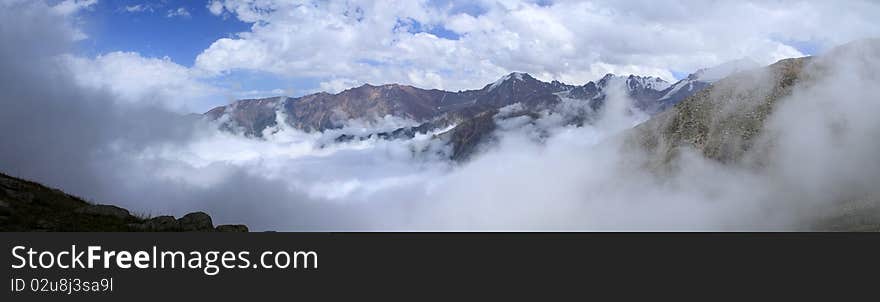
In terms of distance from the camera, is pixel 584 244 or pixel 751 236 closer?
pixel 584 244

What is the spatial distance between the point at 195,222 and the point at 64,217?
271 inches

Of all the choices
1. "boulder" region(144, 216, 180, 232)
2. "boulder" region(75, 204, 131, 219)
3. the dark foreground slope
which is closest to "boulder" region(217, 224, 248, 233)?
the dark foreground slope

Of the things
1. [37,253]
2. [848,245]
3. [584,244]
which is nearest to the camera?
[37,253]

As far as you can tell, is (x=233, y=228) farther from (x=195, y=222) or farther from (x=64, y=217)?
(x=64, y=217)

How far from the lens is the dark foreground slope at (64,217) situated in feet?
97.5

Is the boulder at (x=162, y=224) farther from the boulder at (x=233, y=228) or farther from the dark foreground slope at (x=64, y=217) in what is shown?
the boulder at (x=233, y=228)

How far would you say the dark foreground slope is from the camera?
97.5 ft

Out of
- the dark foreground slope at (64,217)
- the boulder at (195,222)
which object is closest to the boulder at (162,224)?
the dark foreground slope at (64,217)

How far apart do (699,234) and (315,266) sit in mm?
20223

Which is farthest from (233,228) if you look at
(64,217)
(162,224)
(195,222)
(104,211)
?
(64,217)

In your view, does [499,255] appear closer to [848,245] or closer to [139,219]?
[848,245]

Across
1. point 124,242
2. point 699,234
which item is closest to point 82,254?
point 124,242

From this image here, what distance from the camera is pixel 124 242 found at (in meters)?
24.2

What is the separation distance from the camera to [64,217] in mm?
31781
